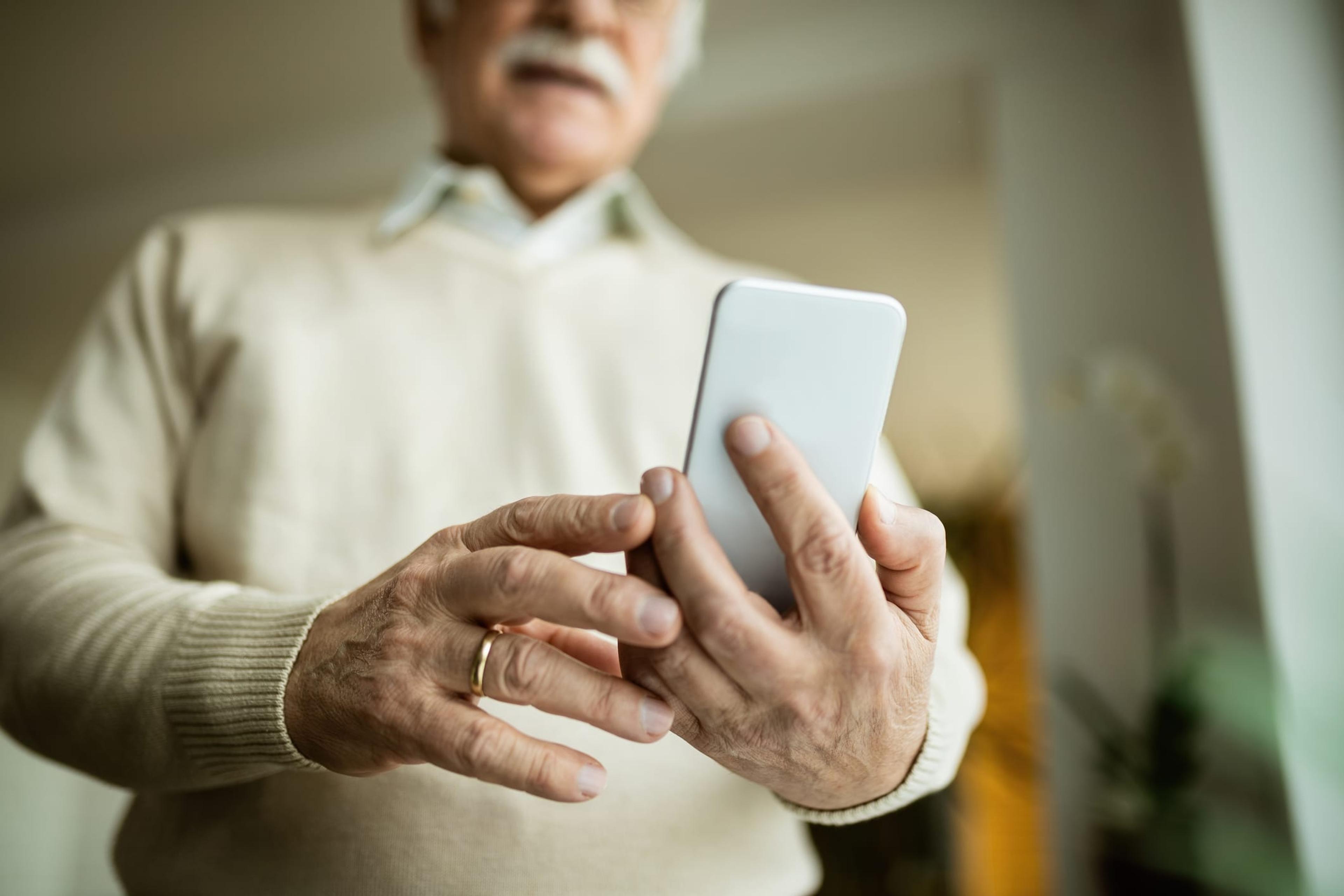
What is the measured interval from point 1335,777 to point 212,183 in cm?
250

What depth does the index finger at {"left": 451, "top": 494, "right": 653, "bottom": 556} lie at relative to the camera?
9.9 inches

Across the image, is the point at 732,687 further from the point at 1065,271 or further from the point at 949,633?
the point at 1065,271

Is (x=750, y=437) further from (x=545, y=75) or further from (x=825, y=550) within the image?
(x=545, y=75)

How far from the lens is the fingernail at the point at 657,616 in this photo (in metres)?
0.25

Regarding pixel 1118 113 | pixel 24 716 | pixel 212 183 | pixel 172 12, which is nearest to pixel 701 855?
pixel 24 716

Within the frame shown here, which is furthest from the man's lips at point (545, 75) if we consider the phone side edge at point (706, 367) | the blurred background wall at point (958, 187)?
the blurred background wall at point (958, 187)

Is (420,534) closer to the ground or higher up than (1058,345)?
higher up

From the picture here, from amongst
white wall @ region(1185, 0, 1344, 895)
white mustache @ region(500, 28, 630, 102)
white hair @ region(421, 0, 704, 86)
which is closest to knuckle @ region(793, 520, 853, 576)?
white mustache @ region(500, 28, 630, 102)

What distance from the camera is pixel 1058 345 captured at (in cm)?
154

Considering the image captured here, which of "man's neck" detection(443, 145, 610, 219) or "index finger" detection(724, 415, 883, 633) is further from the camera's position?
"man's neck" detection(443, 145, 610, 219)

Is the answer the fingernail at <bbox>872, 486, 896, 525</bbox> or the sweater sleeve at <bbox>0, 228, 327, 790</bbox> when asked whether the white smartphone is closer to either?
the fingernail at <bbox>872, 486, 896, 525</bbox>

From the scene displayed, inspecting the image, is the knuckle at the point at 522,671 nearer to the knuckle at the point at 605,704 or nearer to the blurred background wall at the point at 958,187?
the knuckle at the point at 605,704

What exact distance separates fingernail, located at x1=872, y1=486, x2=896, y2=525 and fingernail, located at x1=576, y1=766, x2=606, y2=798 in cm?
14

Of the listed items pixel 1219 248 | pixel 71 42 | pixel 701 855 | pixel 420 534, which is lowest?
pixel 701 855
